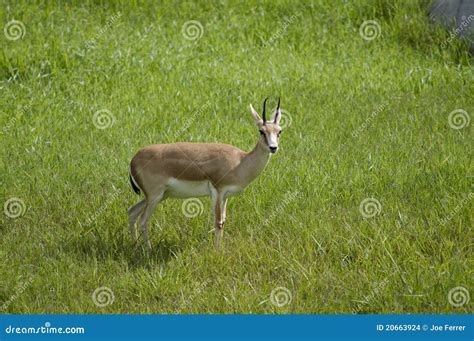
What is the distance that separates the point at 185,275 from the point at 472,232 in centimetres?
280

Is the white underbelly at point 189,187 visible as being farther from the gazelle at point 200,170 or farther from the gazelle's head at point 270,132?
the gazelle's head at point 270,132

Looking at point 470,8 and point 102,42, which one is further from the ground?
point 470,8

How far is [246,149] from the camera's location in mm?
10953

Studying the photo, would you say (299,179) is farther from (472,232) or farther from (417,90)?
Answer: (417,90)

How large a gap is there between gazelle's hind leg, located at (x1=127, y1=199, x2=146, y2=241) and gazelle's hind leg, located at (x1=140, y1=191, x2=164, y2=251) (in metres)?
0.16

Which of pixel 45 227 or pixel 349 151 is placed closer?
pixel 45 227

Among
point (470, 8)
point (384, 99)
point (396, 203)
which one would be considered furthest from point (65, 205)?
point (470, 8)

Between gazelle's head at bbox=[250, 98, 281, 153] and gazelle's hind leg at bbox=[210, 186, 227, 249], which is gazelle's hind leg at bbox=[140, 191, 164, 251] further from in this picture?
gazelle's head at bbox=[250, 98, 281, 153]

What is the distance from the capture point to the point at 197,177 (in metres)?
8.29

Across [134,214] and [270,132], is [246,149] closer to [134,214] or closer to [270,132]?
[134,214]

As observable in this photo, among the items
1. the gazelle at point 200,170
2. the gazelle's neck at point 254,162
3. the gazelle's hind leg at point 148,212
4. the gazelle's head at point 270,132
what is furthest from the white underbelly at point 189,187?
the gazelle's head at point 270,132

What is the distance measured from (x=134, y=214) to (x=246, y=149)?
259 centimetres

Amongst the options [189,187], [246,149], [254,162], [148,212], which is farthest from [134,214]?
[246,149]

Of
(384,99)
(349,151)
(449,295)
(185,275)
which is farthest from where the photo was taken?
(384,99)
